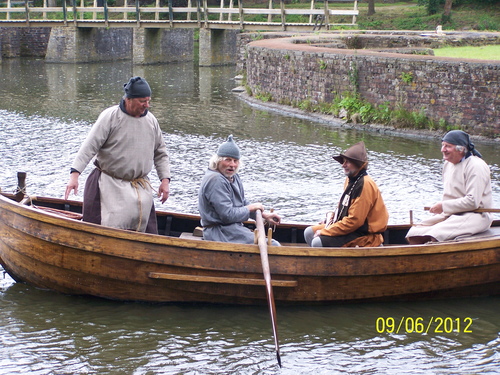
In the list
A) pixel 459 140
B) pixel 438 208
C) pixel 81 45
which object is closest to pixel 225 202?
pixel 438 208

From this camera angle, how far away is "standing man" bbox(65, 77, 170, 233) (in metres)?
6.17

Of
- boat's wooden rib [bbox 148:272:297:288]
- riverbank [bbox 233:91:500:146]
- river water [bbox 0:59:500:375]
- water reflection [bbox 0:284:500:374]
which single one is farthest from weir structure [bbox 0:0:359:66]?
boat's wooden rib [bbox 148:272:297:288]

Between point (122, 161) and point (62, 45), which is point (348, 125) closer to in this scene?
point (122, 161)

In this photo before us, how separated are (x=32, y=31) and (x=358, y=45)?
22.1 meters

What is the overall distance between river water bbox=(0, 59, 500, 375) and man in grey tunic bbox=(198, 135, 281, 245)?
2.28 ft

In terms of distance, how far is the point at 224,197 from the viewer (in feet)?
19.9

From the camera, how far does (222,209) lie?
240 inches

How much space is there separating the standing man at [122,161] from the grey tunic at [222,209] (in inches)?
22.9

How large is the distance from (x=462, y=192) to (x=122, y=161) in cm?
296

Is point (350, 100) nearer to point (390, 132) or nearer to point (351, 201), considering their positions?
point (390, 132)

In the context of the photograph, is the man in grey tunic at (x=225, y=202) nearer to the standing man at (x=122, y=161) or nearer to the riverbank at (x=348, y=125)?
the standing man at (x=122, y=161)

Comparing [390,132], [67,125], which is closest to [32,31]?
[67,125]

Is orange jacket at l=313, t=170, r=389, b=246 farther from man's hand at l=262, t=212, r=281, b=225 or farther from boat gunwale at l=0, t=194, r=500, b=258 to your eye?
man's hand at l=262, t=212, r=281, b=225

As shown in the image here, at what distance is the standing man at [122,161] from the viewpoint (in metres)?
6.17
